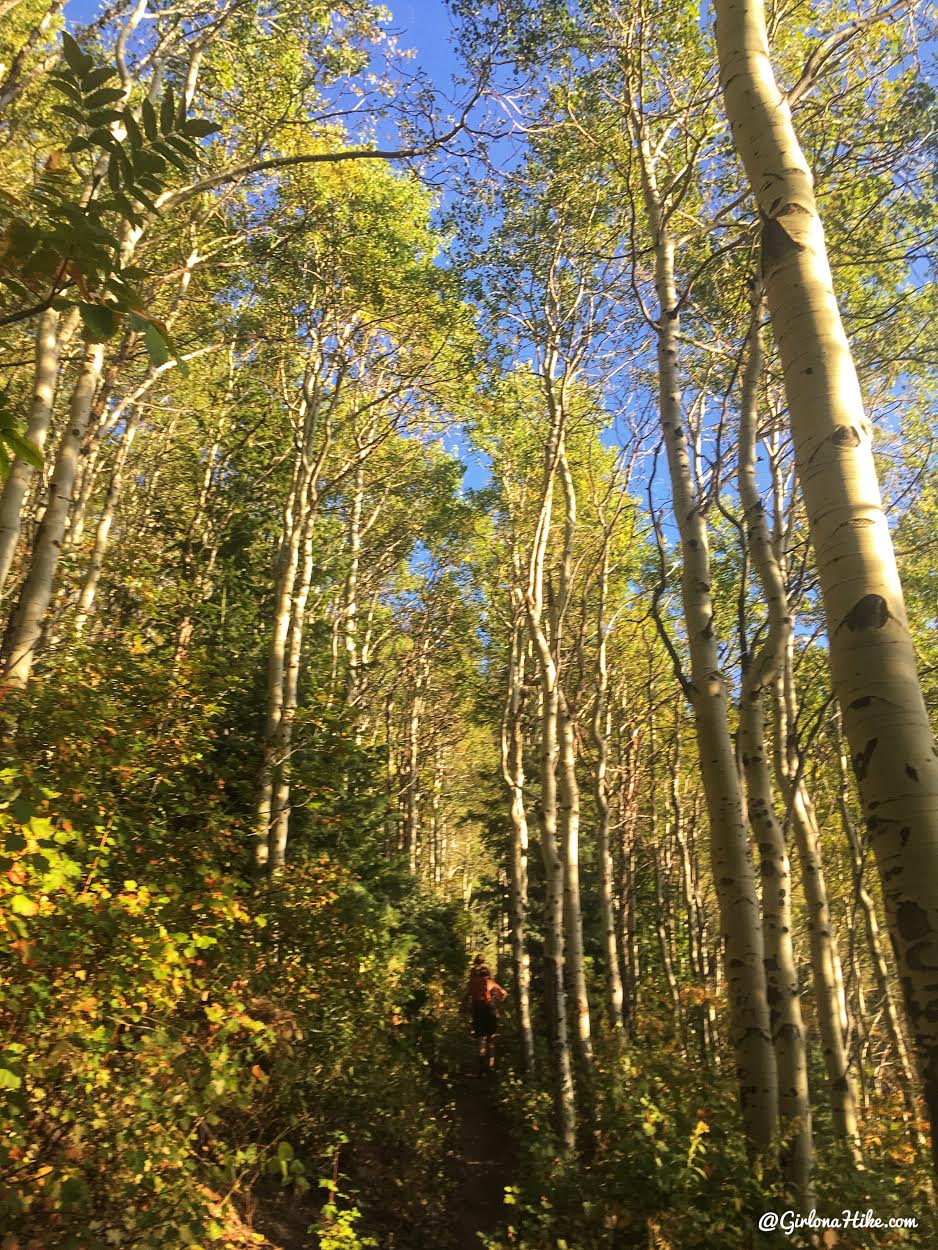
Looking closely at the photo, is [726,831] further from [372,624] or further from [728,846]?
[372,624]

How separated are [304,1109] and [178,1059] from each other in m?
3.35

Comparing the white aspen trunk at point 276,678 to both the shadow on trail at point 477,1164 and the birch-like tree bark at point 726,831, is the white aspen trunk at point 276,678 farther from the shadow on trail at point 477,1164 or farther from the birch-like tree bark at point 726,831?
the birch-like tree bark at point 726,831

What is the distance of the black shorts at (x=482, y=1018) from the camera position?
11.2m

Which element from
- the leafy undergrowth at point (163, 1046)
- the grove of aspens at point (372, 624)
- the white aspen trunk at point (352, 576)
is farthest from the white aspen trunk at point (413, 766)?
the leafy undergrowth at point (163, 1046)

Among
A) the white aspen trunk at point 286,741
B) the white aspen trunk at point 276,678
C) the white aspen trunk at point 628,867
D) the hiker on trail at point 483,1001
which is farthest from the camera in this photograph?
the white aspen trunk at point 628,867

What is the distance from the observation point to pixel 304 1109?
6277 mm

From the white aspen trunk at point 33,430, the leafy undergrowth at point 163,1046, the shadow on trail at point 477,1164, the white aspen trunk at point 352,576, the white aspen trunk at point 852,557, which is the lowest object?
the shadow on trail at point 477,1164

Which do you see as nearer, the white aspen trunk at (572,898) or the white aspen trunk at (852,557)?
the white aspen trunk at (852,557)

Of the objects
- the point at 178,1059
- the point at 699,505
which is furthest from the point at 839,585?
the point at 178,1059

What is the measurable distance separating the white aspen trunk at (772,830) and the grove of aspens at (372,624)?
0.04 metres

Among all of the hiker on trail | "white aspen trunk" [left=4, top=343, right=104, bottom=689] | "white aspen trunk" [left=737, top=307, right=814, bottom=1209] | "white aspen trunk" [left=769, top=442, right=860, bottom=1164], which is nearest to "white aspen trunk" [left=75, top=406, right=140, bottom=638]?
"white aspen trunk" [left=4, top=343, right=104, bottom=689]

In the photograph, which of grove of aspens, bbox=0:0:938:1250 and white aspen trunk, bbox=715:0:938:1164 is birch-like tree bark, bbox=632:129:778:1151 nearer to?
grove of aspens, bbox=0:0:938:1250

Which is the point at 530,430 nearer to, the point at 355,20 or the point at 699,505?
the point at 355,20

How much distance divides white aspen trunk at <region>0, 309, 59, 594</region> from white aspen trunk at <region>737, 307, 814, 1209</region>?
519 cm
